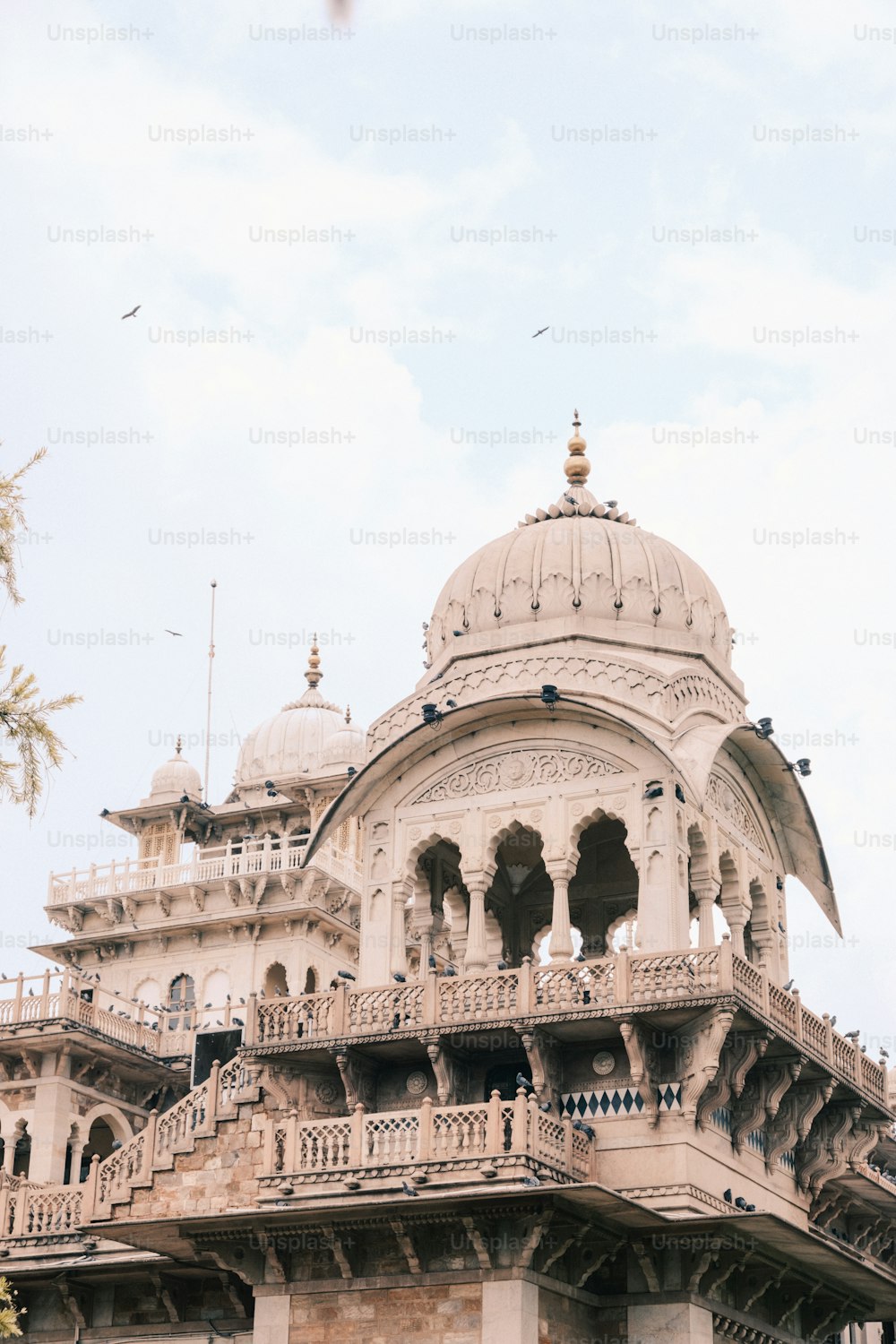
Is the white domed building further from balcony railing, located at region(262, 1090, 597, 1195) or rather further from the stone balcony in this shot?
the stone balcony

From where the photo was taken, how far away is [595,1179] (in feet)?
90.7

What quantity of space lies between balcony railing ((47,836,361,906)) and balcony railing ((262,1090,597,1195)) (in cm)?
1943

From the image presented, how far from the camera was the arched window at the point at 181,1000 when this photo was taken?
45.0m

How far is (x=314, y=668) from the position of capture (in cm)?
5556

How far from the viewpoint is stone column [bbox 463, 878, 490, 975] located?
3036cm

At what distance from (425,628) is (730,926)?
23.5 feet

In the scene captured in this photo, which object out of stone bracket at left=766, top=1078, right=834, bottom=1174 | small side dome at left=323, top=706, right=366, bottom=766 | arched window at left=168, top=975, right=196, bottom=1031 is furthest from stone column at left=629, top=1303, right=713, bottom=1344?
small side dome at left=323, top=706, right=366, bottom=766

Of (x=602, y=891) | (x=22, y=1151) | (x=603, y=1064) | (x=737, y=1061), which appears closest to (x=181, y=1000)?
(x=22, y=1151)

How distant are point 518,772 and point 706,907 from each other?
3390mm

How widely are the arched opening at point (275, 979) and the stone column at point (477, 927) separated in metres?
16.2

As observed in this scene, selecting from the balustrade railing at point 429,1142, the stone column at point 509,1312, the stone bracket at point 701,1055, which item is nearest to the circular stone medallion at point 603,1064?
the stone bracket at point 701,1055

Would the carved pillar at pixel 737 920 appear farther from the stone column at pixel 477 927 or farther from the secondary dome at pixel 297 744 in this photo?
the secondary dome at pixel 297 744

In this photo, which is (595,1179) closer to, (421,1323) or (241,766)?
(421,1323)

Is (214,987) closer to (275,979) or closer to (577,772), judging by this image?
(275,979)
